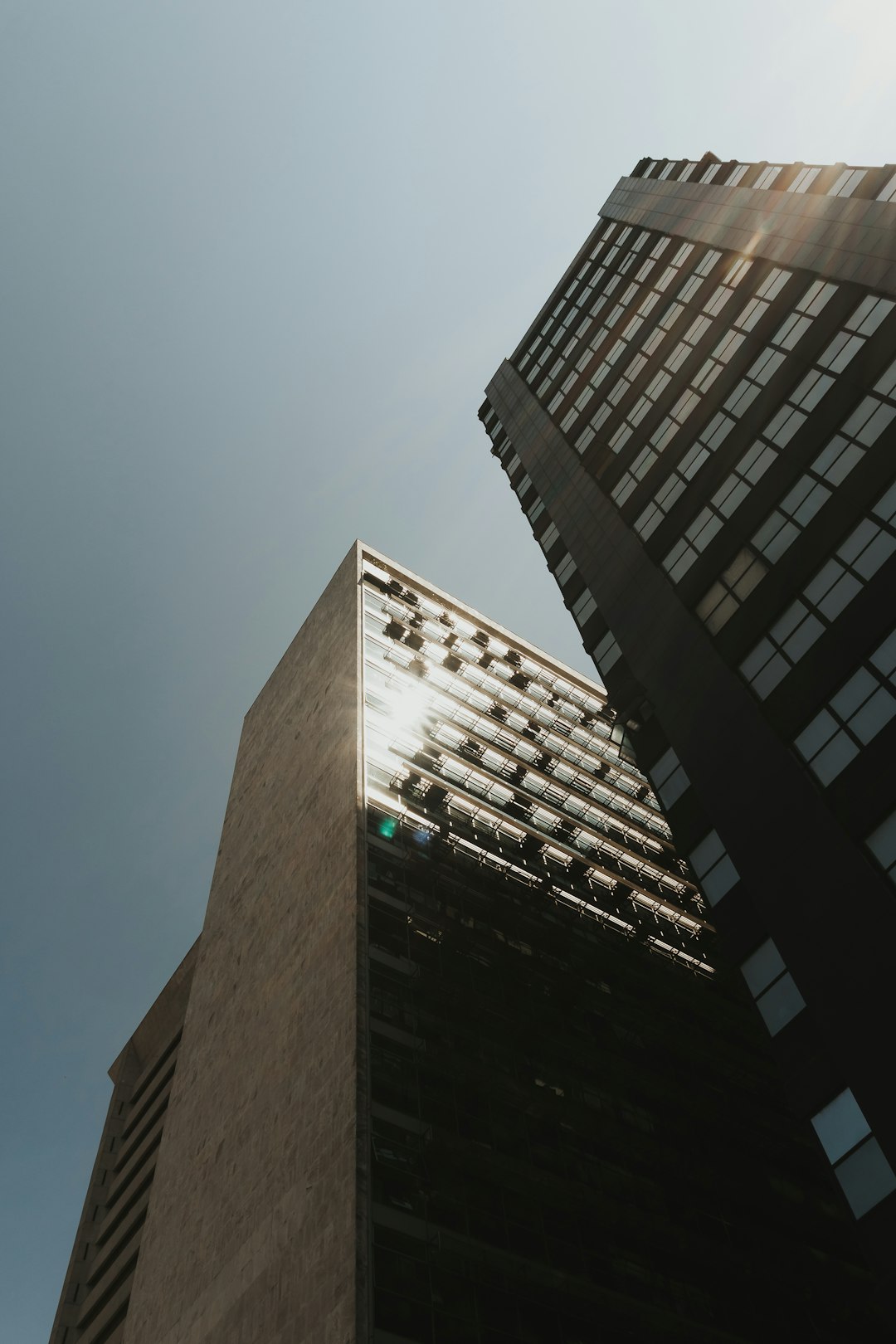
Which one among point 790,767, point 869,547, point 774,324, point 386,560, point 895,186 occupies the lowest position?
point 386,560

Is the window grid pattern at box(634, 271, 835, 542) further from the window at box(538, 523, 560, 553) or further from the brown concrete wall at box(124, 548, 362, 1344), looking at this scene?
the brown concrete wall at box(124, 548, 362, 1344)

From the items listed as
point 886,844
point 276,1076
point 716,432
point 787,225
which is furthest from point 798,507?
point 276,1076

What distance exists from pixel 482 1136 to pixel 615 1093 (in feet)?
26.4

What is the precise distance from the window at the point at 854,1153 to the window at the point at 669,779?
1089 cm

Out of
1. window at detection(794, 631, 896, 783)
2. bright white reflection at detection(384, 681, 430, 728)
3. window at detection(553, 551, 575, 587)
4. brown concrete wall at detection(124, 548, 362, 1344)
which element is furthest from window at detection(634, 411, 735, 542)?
bright white reflection at detection(384, 681, 430, 728)

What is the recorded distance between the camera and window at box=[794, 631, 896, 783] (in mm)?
25109

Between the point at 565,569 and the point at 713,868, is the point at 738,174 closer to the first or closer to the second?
the point at 565,569

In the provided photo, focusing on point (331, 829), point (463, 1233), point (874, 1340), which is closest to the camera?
point (463, 1233)

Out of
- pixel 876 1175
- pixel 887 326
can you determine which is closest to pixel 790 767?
pixel 876 1175

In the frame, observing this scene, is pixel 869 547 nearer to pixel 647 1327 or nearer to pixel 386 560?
pixel 647 1327

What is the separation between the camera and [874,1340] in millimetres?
34562

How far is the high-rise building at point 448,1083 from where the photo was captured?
94.1ft

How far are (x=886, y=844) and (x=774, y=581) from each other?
375 inches

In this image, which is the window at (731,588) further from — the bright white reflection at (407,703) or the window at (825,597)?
the bright white reflection at (407,703)
